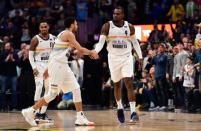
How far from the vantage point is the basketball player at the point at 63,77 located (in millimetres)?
12820

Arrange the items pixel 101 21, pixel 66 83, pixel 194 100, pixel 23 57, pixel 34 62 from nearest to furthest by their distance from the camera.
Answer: pixel 66 83 → pixel 34 62 → pixel 194 100 → pixel 23 57 → pixel 101 21

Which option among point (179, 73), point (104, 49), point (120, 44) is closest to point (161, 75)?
point (179, 73)

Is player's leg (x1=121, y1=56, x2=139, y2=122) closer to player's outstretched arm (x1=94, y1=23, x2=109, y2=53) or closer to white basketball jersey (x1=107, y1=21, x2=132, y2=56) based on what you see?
white basketball jersey (x1=107, y1=21, x2=132, y2=56)

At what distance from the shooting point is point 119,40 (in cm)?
1346

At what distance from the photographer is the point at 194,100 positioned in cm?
1875

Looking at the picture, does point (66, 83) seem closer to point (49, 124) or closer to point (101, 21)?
point (49, 124)

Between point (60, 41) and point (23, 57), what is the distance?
324 inches

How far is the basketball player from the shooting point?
12820mm

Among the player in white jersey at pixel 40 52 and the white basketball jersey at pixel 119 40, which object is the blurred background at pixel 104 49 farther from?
the white basketball jersey at pixel 119 40

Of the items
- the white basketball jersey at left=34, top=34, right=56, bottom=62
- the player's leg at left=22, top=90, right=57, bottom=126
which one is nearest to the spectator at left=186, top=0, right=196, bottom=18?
the white basketball jersey at left=34, top=34, right=56, bottom=62

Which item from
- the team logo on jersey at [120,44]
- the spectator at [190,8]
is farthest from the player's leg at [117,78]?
the spectator at [190,8]

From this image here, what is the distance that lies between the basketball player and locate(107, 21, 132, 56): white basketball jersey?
34.0 inches

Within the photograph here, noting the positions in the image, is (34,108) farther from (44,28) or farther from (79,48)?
(44,28)

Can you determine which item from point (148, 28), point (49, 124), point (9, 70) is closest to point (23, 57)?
point (9, 70)
